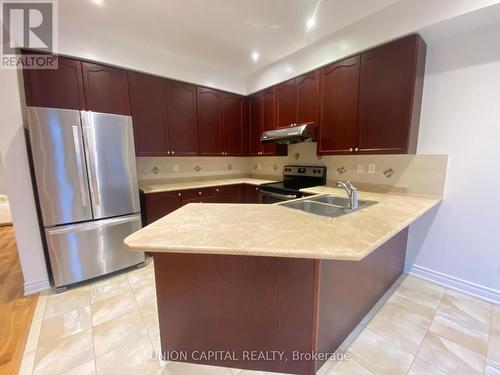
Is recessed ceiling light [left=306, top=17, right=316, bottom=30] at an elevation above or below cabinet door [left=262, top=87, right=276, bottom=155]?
above

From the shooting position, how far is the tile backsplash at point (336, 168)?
2.19 metres

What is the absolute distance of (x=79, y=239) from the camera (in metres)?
2.20

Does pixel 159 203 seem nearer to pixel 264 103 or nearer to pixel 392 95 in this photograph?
pixel 264 103

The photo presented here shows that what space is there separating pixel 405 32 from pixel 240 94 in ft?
7.87

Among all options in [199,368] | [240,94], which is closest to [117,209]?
[199,368]

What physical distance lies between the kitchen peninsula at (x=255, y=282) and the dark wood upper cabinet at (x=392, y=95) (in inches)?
41.0

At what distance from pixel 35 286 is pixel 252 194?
268 cm

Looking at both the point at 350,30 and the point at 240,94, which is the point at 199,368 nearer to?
the point at 350,30

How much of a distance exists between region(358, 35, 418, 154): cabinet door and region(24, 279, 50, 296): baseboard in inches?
140

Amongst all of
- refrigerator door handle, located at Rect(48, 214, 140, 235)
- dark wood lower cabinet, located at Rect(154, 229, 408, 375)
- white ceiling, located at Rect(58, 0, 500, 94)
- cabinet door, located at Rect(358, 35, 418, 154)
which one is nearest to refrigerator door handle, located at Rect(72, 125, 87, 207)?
refrigerator door handle, located at Rect(48, 214, 140, 235)

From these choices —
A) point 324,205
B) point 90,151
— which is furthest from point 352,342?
point 90,151

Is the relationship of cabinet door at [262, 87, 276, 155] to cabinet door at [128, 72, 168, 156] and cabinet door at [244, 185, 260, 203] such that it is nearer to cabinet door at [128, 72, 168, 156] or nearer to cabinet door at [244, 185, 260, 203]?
cabinet door at [244, 185, 260, 203]

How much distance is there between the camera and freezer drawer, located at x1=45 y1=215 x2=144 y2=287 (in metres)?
2.11

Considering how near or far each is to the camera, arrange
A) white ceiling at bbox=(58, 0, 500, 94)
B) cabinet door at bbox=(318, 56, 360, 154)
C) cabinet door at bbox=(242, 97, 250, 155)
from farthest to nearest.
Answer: cabinet door at bbox=(242, 97, 250, 155) → cabinet door at bbox=(318, 56, 360, 154) → white ceiling at bbox=(58, 0, 500, 94)
